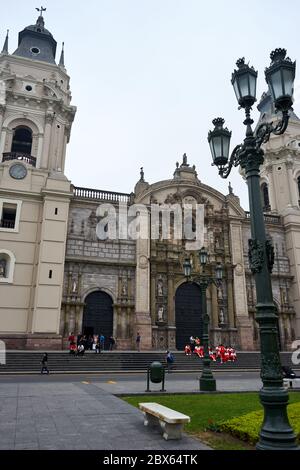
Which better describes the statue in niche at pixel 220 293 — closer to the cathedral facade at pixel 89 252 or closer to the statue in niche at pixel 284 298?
the cathedral facade at pixel 89 252

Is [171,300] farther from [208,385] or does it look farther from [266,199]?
[208,385]

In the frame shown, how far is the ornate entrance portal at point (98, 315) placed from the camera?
99.1ft

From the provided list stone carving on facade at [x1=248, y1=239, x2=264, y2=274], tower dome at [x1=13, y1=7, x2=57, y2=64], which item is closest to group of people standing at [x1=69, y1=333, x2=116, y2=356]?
stone carving on facade at [x1=248, y1=239, x2=264, y2=274]

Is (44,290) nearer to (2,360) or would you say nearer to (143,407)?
(2,360)

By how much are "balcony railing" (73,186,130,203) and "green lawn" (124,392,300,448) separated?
23.6m

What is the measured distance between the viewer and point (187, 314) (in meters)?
33.4

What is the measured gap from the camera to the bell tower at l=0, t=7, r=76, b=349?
27859mm

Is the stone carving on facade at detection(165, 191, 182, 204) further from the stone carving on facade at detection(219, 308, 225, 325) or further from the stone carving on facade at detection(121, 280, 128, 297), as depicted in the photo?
the stone carving on facade at detection(219, 308, 225, 325)

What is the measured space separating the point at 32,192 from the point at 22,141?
650 centimetres

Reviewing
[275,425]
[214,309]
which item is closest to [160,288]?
[214,309]

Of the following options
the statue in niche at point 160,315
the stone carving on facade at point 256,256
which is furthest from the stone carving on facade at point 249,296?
the stone carving on facade at point 256,256

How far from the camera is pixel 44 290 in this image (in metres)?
28.2

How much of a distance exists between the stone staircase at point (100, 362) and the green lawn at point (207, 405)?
1146cm
